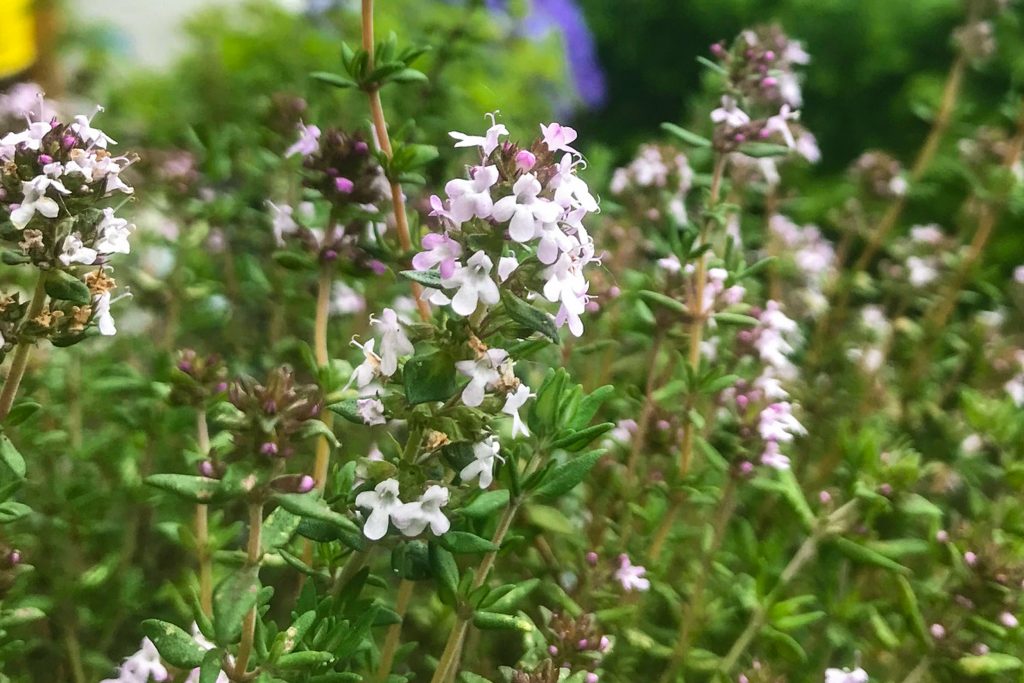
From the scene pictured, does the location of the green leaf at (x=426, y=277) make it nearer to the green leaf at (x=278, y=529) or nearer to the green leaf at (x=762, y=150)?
the green leaf at (x=278, y=529)

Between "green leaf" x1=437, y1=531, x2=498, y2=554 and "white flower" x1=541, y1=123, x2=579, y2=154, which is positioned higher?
"white flower" x1=541, y1=123, x2=579, y2=154

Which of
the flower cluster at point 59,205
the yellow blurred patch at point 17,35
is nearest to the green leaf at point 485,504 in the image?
the flower cluster at point 59,205

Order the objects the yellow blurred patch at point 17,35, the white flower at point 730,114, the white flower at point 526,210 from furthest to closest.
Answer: the yellow blurred patch at point 17,35 < the white flower at point 730,114 < the white flower at point 526,210

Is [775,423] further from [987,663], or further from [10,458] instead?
[10,458]

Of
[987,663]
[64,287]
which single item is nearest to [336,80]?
[64,287]

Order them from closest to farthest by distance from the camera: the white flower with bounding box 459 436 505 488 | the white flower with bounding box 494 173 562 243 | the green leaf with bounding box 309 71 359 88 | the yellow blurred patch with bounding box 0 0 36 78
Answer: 1. the white flower with bounding box 494 173 562 243
2. the white flower with bounding box 459 436 505 488
3. the green leaf with bounding box 309 71 359 88
4. the yellow blurred patch with bounding box 0 0 36 78

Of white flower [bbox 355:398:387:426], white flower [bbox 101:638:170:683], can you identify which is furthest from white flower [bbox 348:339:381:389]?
white flower [bbox 101:638:170:683]

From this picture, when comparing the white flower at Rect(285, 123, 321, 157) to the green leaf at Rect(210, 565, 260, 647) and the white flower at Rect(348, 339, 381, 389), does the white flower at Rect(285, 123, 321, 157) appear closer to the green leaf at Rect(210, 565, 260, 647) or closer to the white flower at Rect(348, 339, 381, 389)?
the white flower at Rect(348, 339, 381, 389)
